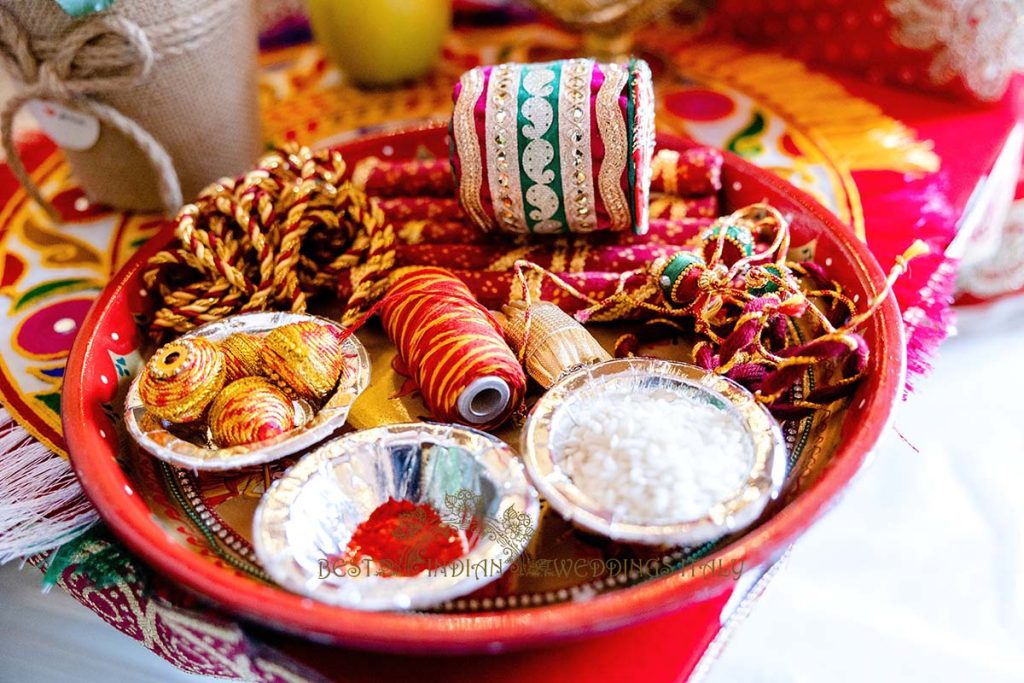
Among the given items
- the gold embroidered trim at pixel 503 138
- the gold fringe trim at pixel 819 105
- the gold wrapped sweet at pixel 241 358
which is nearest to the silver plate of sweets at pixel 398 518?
the gold wrapped sweet at pixel 241 358

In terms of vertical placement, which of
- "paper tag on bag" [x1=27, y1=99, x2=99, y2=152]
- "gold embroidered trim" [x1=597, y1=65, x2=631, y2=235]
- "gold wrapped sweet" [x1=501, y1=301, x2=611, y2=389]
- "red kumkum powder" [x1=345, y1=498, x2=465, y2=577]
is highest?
"gold embroidered trim" [x1=597, y1=65, x2=631, y2=235]

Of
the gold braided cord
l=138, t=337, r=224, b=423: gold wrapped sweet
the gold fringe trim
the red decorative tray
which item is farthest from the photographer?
the gold fringe trim

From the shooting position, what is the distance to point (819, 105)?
956mm

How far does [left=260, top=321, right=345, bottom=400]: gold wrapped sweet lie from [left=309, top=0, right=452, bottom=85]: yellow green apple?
498 millimetres

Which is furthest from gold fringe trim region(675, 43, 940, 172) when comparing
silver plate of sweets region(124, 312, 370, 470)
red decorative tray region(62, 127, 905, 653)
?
silver plate of sweets region(124, 312, 370, 470)

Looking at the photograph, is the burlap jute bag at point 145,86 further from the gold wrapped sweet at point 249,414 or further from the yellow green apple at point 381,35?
the gold wrapped sweet at point 249,414

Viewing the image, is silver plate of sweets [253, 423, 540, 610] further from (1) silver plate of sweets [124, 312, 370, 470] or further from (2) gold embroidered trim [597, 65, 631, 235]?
(2) gold embroidered trim [597, 65, 631, 235]

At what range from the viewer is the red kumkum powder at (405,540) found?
492 mm

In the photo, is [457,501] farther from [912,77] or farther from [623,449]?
[912,77]

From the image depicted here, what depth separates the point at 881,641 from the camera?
0.75m

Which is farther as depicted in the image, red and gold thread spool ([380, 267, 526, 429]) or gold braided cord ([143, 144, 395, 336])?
gold braided cord ([143, 144, 395, 336])

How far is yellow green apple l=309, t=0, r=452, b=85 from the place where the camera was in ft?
3.10

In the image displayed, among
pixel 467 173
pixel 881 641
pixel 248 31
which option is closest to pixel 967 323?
pixel 881 641

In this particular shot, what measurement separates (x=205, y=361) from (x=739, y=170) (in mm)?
478
